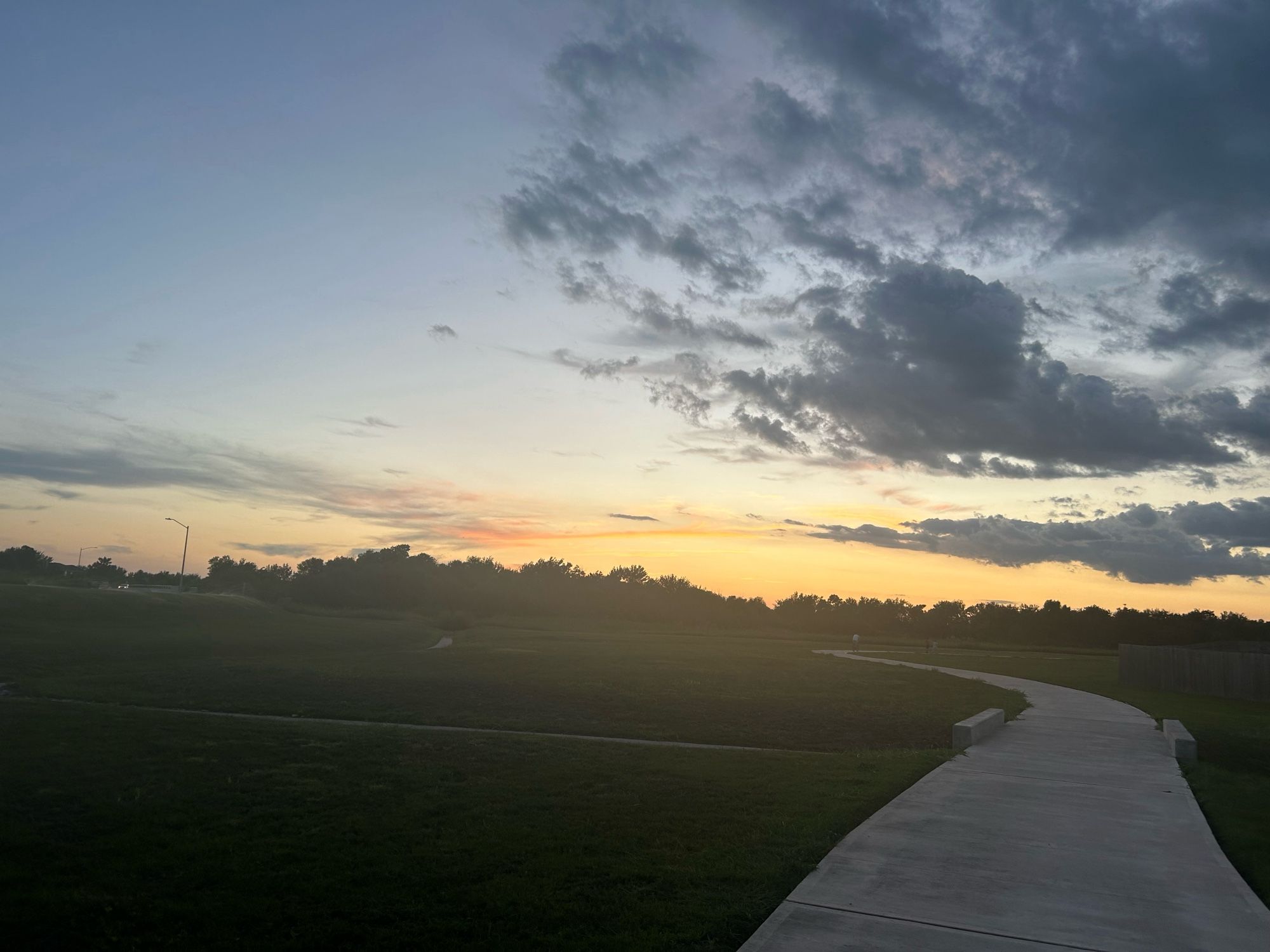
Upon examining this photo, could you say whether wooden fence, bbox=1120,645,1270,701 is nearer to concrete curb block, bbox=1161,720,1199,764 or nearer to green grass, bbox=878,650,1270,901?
green grass, bbox=878,650,1270,901

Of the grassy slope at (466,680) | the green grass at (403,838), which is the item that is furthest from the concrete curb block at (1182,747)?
the green grass at (403,838)

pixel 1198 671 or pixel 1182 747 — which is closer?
pixel 1182 747

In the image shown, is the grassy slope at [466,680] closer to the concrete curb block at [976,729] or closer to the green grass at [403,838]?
the concrete curb block at [976,729]

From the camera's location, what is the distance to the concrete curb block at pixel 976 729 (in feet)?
47.4

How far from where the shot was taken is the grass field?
6.27m

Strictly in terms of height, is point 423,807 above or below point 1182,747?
below

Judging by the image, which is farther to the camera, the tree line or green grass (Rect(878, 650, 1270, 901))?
the tree line

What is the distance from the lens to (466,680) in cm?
2581

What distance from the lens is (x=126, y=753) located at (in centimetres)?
1236

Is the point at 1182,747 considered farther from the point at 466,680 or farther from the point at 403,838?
the point at 466,680

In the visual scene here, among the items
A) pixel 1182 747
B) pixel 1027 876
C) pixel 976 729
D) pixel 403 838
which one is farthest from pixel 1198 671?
pixel 403 838

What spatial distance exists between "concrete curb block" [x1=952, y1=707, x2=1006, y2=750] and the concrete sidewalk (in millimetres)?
2205

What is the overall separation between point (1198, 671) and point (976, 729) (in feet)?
72.6

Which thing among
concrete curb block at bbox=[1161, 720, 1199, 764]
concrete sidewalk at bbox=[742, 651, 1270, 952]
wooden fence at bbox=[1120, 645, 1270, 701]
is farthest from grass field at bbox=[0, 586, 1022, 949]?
wooden fence at bbox=[1120, 645, 1270, 701]
